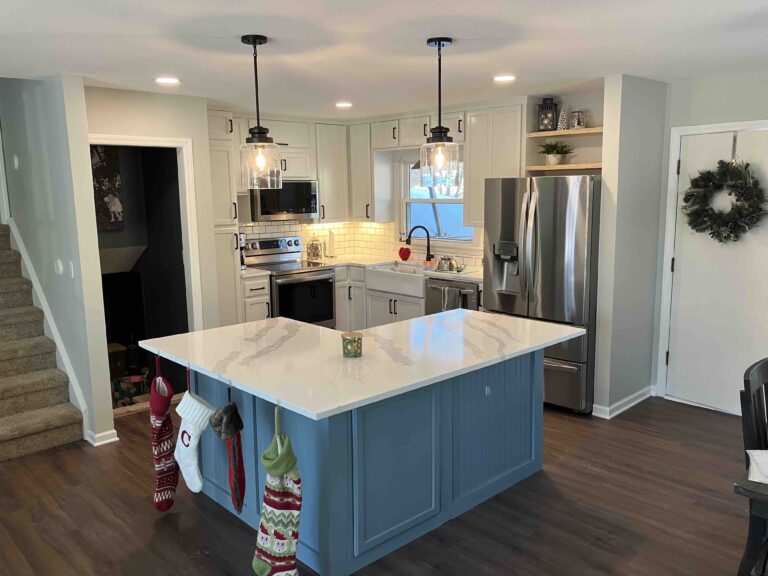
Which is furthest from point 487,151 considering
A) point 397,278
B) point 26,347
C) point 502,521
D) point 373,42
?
point 26,347

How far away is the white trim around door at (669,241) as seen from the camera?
14.9 feet

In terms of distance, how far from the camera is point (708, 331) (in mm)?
4625

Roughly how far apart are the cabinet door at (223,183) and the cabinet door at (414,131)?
161cm

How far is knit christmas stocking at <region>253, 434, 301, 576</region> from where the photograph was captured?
97.0 inches

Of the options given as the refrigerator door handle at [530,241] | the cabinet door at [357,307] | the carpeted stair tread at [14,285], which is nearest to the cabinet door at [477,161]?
the refrigerator door handle at [530,241]

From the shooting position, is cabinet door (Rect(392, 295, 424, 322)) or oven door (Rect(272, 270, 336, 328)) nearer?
cabinet door (Rect(392, 295, 424, 322))

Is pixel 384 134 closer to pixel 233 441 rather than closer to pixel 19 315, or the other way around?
pixel 19 315

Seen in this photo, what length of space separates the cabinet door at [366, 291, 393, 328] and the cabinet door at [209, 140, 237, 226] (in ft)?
5.01

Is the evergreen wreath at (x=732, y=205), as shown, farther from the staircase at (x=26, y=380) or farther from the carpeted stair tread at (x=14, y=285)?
the carpeted stair tread at (x=14, y=285)

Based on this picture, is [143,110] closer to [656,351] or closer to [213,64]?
[213,64]

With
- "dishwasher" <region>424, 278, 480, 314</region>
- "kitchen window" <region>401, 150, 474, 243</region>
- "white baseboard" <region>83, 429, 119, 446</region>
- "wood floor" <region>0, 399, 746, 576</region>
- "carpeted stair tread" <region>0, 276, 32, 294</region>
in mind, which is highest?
"kitchen window" <region>401, 150, 474, 243</region>

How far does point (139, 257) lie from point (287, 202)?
1430mm

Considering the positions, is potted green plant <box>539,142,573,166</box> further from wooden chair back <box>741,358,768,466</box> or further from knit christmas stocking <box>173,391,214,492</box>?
knit christmas stocking <box>173,391,214,492</box>

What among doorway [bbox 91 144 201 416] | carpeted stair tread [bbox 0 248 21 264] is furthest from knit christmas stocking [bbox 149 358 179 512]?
carpeted stair tread [bbox 0 248 21 264]
